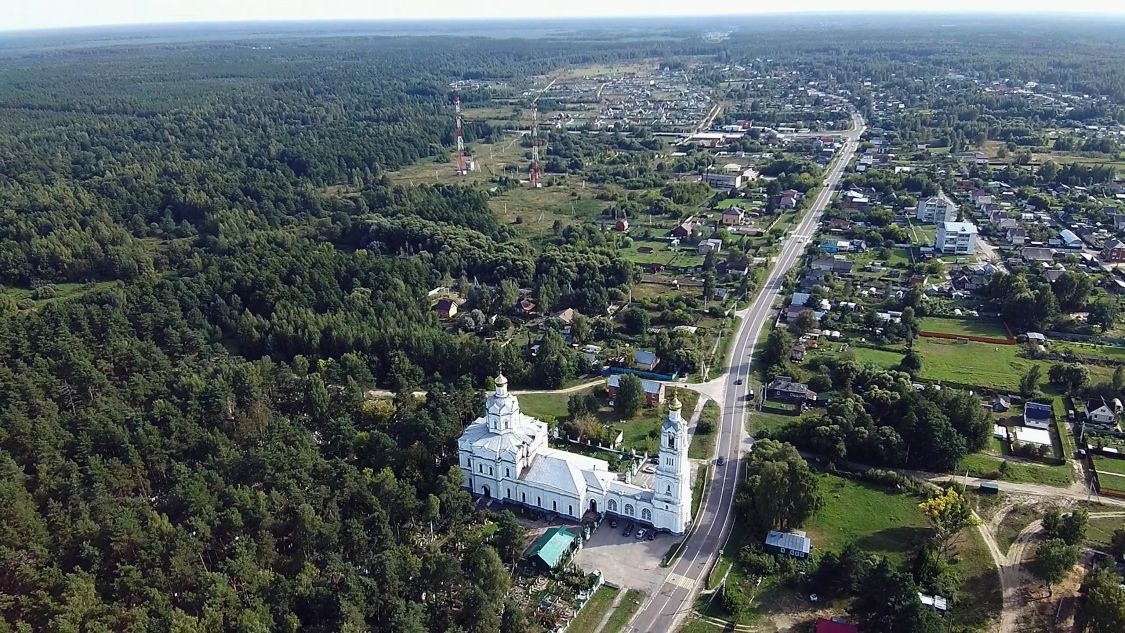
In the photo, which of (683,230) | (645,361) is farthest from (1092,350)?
(683,230)

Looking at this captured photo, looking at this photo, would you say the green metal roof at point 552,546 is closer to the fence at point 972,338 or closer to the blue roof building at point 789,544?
the blue roof building at point 789,544

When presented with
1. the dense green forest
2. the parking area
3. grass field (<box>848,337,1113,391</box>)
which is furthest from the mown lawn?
grass field (<box>848,337,1113,391</box>)

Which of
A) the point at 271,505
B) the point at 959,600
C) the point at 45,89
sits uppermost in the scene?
the point at 45,89

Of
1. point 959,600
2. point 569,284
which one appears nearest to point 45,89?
point 569,284

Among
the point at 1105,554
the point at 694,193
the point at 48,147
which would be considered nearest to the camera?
the point at 1105,554

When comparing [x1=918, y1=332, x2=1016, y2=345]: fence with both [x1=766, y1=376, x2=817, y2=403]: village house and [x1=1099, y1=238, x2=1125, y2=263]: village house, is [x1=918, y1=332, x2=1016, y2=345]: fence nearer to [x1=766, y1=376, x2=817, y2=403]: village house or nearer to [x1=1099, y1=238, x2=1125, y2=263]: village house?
[x1=766, y1=376, x2=817, y2=403]: village house

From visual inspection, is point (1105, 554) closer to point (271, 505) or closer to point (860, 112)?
point (271, 505)
